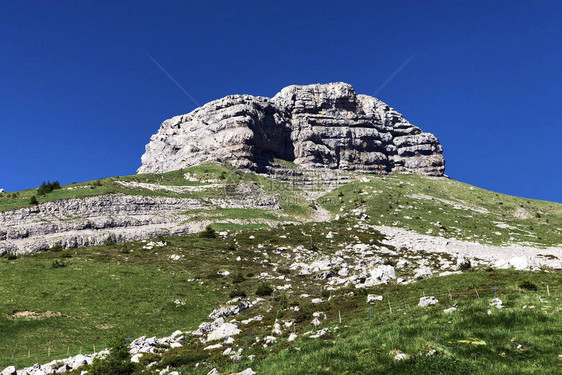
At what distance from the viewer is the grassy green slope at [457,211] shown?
8388 cm

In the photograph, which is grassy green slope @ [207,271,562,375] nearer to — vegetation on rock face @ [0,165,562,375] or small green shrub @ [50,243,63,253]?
vegetation on rock face @ [0,165,562,375]

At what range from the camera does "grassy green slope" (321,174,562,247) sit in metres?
83.9

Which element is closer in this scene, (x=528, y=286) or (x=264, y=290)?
(x=528, y=286)

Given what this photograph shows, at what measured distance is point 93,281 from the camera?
44.6 metres

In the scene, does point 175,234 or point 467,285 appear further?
point 175,234

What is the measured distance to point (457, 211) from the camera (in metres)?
115

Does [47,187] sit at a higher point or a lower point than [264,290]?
higher

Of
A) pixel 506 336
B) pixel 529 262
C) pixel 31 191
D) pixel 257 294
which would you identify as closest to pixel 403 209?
pixel 529 262

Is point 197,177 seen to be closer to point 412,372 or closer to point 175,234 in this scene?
point 175,234

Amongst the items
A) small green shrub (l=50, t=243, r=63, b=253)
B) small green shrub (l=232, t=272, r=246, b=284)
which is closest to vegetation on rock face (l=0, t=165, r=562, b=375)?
small green shrub (l=232, t=272, r=246, b=284)

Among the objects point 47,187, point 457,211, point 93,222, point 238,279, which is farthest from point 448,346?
point 457,211

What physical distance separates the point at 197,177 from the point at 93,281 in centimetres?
8749

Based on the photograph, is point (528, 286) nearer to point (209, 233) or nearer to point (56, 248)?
point (209, 233)

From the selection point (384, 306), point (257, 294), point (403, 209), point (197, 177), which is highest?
point (197, 177)
